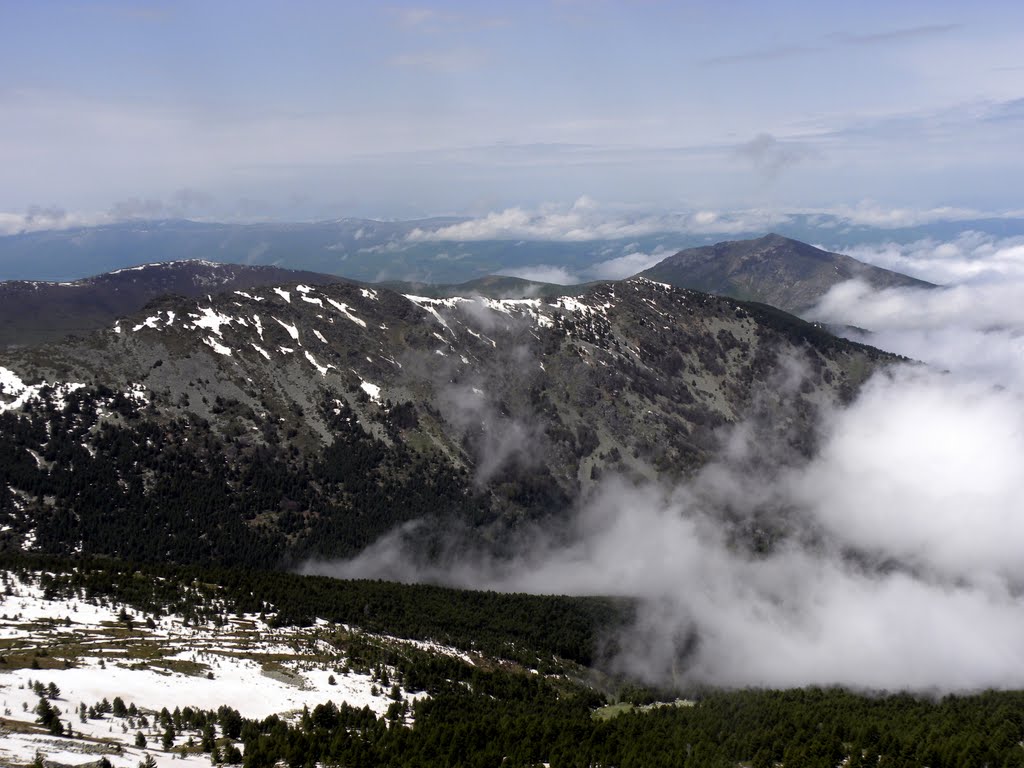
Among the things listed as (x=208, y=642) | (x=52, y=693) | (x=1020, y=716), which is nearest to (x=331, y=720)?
(x=52, y=693)

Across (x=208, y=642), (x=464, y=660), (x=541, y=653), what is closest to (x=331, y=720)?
(x=208, y=642)

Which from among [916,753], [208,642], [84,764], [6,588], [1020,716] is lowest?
[1020,716]

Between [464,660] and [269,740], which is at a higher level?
[269,740]

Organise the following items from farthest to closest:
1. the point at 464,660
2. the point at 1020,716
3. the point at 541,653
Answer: the point at 541,653, the point at 464,660, the point at 1020,716

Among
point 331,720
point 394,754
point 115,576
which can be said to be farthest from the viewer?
point 115,576

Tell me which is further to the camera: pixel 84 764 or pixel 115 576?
pixel 115 576

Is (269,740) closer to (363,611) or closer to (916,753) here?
(916,753)
